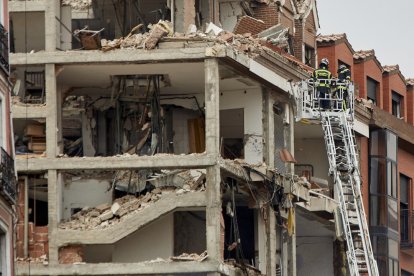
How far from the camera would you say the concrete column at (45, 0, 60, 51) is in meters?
78.5

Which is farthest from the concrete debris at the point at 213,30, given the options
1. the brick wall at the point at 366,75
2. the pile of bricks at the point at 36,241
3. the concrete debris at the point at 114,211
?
the brick wall at the point at 366,75

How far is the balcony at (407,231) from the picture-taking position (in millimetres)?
96000

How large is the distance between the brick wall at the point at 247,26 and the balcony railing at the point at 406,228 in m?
16.2

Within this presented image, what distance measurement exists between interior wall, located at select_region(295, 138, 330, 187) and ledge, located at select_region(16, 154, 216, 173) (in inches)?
503

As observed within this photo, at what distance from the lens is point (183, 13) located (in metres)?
80.6

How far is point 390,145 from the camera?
94.1 m

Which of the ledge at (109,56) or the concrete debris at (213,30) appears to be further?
the concrete debris at (213,30)

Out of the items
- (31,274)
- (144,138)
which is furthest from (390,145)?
(31,274)

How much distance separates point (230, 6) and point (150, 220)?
36.1ft

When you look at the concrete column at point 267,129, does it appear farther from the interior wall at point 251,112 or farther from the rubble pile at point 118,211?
the rubble pile at point 118,211

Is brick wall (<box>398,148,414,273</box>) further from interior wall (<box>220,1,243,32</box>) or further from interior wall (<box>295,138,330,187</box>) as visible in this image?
interior wall (<box>220,1,243,32</box>)

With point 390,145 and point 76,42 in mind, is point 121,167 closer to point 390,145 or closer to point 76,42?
point 76,42

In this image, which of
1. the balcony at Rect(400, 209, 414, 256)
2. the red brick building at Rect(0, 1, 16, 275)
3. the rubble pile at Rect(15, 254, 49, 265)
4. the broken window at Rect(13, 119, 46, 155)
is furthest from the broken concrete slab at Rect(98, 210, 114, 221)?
the red brick building at Rect(0, 1, 16, 275)

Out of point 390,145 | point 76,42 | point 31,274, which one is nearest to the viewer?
point 31,274
